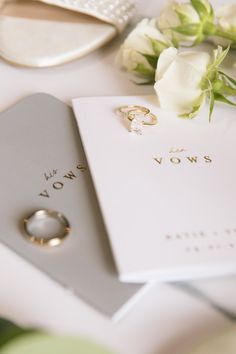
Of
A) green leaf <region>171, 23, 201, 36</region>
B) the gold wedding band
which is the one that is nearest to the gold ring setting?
the gold wedding band

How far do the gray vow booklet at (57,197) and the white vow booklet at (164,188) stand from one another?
1 centimetres

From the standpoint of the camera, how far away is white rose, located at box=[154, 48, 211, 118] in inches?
23.0

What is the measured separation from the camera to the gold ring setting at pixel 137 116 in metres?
0.58

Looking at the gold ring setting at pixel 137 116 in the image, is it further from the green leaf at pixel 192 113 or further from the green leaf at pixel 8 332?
the green leaf at pixel 8 332

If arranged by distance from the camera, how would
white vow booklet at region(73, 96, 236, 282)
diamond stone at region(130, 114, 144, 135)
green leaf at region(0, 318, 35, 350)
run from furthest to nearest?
diamond stone at region(130, 114, 144, 135), white vow booklet at region(73, 96, 236, 282), green leaf at region(0, 318, 35, 350)

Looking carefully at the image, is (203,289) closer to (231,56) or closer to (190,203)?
(190,203)

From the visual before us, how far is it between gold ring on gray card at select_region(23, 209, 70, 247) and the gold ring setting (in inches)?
6.0

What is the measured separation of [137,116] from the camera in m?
0.59

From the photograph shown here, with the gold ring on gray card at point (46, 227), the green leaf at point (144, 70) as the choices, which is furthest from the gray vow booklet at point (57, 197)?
the green leaf at point (144, 70)

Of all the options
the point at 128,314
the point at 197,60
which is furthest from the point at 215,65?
the point at 128,314

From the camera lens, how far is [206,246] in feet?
1.46

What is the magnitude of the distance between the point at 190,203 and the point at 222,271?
2.8 inches

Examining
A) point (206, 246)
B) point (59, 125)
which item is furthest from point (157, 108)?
point (206, 246)

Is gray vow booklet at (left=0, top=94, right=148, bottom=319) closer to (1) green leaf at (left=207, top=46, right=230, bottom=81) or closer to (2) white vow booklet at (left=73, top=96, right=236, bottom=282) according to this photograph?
(2) white vow booklet at (left=73, top=96, right=236, bottom=282)
